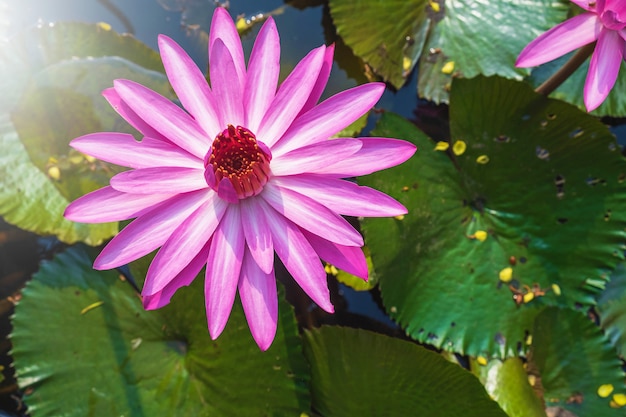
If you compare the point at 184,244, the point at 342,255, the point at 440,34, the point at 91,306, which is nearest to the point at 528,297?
the point at 342,255

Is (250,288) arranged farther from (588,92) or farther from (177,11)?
(177,11)

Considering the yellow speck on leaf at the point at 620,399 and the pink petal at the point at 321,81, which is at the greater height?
the pink petal at the point at 321,81

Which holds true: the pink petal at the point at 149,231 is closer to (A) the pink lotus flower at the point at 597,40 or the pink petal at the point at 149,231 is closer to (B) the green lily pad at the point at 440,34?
(A) the pink lotus flower at the point at 597,40

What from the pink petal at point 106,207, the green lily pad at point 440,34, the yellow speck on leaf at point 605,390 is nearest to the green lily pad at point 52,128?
the pink petal at point 106,207

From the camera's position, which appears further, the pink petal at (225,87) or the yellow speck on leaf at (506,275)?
the yellow speck on leaf at (506,275)

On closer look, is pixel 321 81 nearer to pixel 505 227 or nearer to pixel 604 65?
pixel 604 65

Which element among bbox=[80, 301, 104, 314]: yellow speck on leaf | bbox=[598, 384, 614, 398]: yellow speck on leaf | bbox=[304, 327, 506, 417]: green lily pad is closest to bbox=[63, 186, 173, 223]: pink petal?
bbox=[80, 301, 104, 314]: yellow speck on leaf

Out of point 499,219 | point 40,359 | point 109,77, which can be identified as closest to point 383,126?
point 499,219
